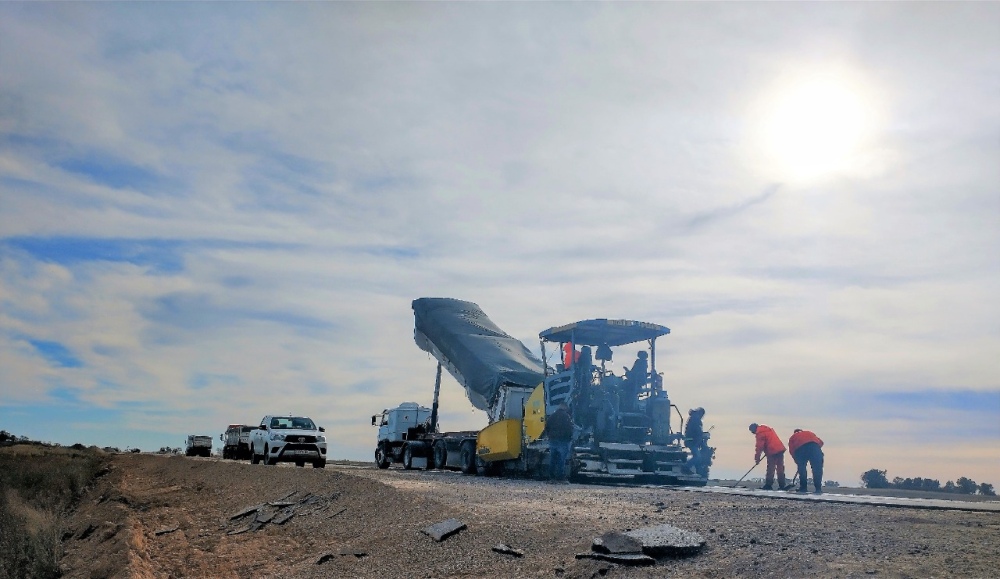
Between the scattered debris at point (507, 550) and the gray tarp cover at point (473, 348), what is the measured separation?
13824mm

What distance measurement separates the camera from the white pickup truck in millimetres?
27297

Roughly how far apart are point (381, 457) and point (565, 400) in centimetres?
1400

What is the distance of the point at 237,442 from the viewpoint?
1567 inches

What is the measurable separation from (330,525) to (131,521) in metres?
7.14

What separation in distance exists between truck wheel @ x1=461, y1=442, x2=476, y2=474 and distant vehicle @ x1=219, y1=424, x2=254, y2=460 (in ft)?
49.0

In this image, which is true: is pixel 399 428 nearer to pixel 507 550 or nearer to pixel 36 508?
pixel 36 508

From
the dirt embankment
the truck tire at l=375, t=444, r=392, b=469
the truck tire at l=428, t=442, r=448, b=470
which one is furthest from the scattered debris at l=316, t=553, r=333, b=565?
the truck tire at l=375, t=444, r=392, b=469

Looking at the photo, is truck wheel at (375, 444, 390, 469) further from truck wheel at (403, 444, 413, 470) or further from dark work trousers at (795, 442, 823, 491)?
dark work trousers at (795, 442, 823, 491)

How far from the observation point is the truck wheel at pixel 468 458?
24.8 m

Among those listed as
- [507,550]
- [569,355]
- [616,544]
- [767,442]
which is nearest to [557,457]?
[569,355]

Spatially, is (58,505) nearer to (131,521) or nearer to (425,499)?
(131,521)

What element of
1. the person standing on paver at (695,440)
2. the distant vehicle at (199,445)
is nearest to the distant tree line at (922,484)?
the person standing on paver at (695,440)

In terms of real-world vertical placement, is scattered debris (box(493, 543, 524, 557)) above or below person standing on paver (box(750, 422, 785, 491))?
below

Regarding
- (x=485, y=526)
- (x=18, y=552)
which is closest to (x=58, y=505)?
(x=18, y=552)
